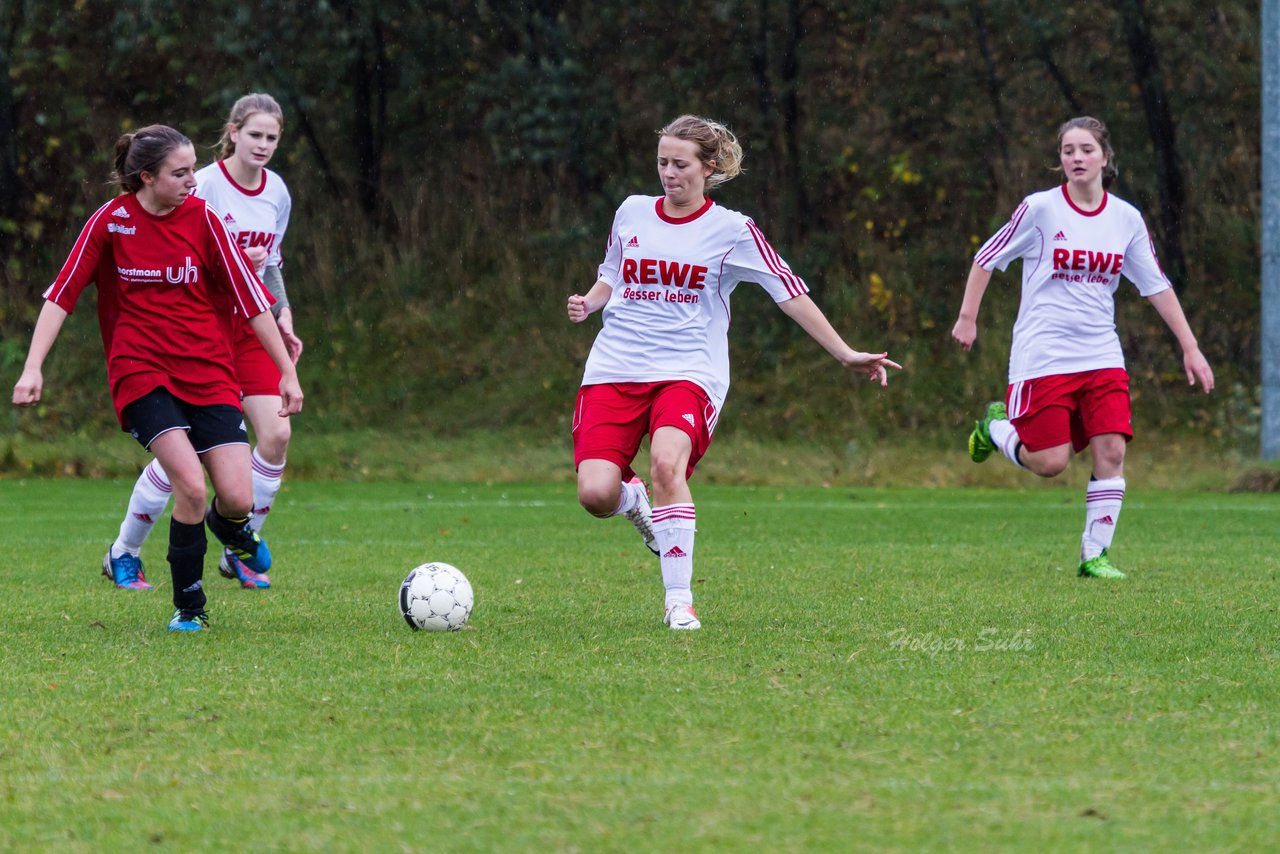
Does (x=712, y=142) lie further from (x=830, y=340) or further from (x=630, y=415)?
(x=630, y=415)

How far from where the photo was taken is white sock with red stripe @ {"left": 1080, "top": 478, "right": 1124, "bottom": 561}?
7938mm

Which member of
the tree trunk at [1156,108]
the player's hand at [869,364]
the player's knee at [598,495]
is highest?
the tree trunk at [1156,108]

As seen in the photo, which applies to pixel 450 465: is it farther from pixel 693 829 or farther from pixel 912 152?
pixel 693 829

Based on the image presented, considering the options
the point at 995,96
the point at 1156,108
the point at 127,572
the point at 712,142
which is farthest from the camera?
the point at 995,96

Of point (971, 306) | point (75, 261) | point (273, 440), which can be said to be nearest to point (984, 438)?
point (971, 306)

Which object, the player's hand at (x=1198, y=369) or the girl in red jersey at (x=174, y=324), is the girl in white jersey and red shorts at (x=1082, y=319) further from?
the girl in red jersey at (x=174, y=324)

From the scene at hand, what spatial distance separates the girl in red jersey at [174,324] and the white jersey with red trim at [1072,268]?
12.2 ft

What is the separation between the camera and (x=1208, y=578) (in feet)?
25.4

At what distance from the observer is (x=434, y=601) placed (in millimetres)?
6023

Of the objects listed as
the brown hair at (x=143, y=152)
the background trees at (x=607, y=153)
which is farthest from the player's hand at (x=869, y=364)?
the background trees at (x=607, y=153)

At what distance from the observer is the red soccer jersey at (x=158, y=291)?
232 inches

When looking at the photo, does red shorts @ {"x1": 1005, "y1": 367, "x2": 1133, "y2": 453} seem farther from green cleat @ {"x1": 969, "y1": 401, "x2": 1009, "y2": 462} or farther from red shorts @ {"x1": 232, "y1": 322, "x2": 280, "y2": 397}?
red shorts @ {"x1": 232, "y1": 322, "x2": 280, "y2": 397}

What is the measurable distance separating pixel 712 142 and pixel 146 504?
3.04m

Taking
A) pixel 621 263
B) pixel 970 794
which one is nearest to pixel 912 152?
pixel 621 263
